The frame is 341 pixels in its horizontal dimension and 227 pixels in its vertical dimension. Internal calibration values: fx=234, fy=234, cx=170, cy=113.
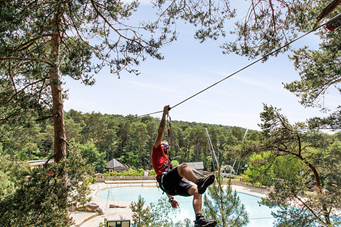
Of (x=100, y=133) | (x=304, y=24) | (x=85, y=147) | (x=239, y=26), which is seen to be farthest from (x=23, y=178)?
(x=100, y=133)

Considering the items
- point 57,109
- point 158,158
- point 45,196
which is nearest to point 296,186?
point 158,158

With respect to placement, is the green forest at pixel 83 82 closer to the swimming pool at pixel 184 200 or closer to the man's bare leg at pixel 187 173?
the man's bare leg at pixel 187 173

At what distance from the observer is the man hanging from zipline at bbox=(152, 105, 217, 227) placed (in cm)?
243

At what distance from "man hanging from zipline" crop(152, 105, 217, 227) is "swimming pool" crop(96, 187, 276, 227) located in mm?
11763

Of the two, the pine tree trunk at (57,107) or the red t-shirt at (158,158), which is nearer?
the red t-shirt at (158,158)

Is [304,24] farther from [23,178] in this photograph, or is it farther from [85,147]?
[85,147]

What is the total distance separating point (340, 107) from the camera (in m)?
7.04

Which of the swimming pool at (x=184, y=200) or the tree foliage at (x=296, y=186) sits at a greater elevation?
the tree foliage at (x=296, y=186)

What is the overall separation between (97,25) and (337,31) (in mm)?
6098

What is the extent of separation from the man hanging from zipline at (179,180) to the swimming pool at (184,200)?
38.6 ft

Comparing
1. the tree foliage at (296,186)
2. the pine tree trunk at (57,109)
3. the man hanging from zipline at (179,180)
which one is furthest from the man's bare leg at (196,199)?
the tree foliage at (296,186)

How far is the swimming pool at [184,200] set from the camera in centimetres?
1397

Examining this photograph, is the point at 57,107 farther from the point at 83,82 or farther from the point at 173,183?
the point at 173,183

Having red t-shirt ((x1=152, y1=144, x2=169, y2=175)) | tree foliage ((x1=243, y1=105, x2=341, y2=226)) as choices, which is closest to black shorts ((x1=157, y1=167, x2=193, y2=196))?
red t-shirt ((x1=152, y1=144, x2=169, y2=175))
